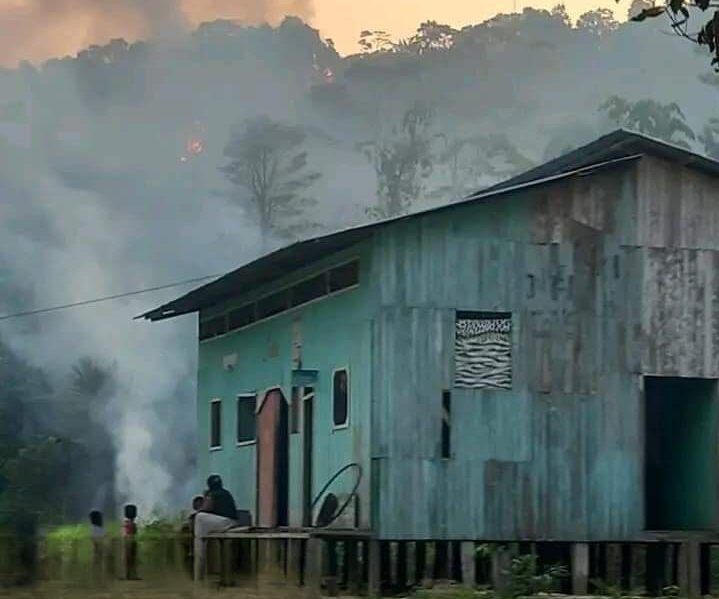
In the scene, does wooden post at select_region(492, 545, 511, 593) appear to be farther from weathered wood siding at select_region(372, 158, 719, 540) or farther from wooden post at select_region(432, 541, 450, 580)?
wooden post at select_region(432, 541, 450, 580)

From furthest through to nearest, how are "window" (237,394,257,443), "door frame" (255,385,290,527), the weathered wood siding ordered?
1. "window" (237,394,257,443)
2. "door frame" (255,385,290,527)
3. the weathered wood siding

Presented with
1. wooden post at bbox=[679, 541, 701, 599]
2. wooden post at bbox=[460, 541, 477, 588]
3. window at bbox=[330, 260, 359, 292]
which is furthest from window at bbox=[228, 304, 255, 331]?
wooden post at bbox=[679, 541, 701, 599]

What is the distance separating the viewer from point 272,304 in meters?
23.3

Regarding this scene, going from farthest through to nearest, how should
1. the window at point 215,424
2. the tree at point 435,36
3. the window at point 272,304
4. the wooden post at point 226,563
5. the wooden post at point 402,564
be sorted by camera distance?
the tree at point 435,36, the window at point 215,424, the window at point 272,304, the wooden post at point 402,564, the wooden post at point 226,563

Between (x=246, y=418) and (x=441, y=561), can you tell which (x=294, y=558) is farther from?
(x=246, y=418)

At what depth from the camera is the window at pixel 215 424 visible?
86.2ft

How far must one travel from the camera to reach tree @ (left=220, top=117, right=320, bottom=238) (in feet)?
234

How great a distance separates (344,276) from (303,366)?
2176 millimetres

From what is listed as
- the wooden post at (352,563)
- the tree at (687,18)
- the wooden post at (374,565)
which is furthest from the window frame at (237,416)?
the tree at (687,18)

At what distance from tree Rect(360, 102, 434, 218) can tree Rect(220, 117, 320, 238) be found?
3611 millimetres

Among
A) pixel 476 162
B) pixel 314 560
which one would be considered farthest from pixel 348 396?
pixel 476 162

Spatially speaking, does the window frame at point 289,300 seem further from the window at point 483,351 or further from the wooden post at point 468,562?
the wooden post at point 468,562

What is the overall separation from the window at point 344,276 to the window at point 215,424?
6.54m

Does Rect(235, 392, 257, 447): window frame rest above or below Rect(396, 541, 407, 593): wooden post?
above
